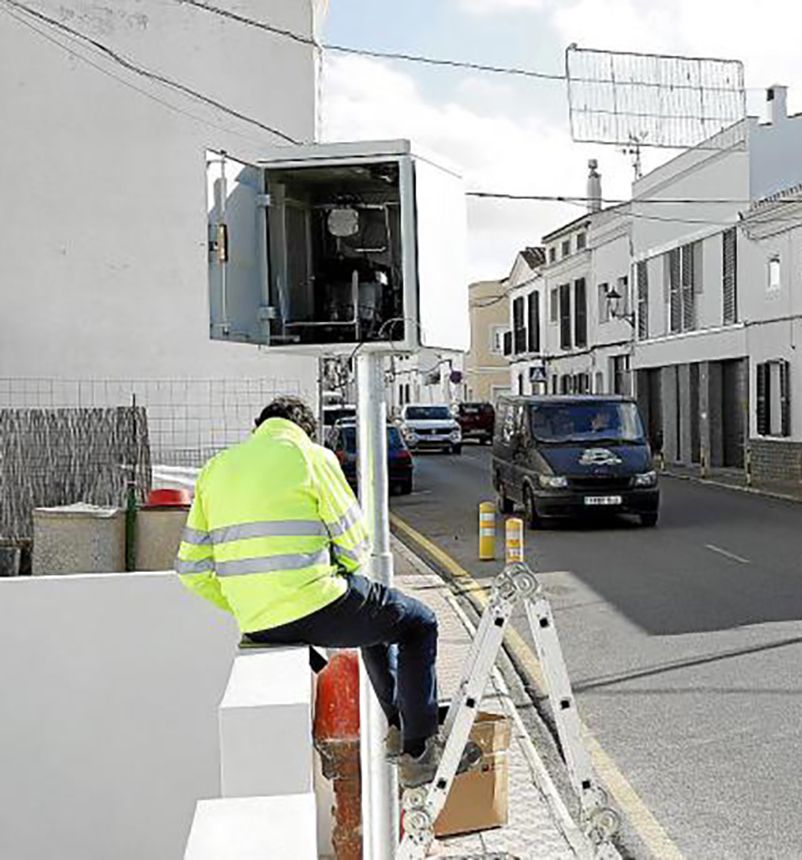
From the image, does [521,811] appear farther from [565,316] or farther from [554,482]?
[565,316]

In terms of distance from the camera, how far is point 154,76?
1471 cm

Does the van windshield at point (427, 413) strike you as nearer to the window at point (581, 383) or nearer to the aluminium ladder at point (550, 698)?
the window at point (581, 383)

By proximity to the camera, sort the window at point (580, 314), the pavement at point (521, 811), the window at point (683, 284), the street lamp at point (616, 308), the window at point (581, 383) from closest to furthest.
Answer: the pavement at point (521, 811) < the window at point (683, 284) < the street lamp at point (616, 308) < the window at point (581, 383) < the window at point (580, 314)

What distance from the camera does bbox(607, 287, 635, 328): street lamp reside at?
38.8 m

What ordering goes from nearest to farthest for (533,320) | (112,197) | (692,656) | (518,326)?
1. (692,656)
2. (112,197)
3. (533,320)
4. (518,326)

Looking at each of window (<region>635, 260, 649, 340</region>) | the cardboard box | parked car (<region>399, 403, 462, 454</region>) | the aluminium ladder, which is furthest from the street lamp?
the aluminium ladder

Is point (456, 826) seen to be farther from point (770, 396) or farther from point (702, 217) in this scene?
point (702, 217)

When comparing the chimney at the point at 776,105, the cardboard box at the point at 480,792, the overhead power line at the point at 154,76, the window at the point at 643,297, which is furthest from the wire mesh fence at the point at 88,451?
the window at the point at 643,297

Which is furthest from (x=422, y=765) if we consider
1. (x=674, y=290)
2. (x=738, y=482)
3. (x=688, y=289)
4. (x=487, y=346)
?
(x=487, y=346)

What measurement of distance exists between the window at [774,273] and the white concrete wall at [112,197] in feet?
51.4

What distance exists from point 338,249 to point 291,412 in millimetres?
610

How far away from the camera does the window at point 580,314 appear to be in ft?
147

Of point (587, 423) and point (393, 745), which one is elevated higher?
point (587, 423)

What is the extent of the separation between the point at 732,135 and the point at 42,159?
20.5m
